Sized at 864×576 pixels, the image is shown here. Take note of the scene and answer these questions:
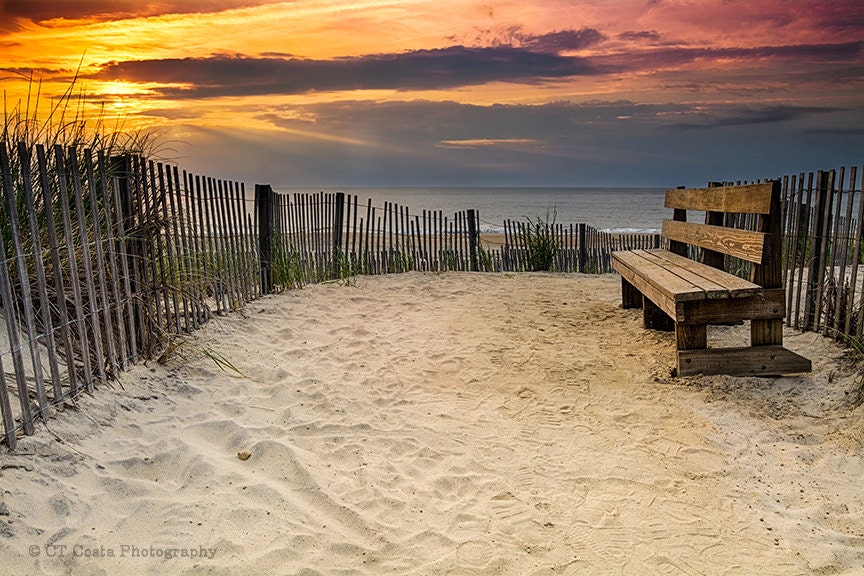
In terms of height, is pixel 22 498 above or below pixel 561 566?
above

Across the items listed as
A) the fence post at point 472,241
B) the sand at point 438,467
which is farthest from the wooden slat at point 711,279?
the fence post at point 472,241

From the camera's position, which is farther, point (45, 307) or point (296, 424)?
point (296, 424)

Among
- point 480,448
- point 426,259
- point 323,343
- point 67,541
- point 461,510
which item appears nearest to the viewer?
point 67,541

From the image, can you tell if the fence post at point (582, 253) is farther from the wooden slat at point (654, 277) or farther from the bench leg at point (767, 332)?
the bench leg at point (767, 332)

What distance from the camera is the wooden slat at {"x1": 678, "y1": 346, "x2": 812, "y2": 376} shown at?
4586 millimetres

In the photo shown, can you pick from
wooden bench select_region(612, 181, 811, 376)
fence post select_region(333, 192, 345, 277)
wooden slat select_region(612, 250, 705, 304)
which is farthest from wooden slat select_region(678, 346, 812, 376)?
fence post select_region(333, 192, 345, 277)

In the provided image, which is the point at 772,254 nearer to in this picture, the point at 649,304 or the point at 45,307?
the point at 649,304

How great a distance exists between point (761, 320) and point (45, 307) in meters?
4.77

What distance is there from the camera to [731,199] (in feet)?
17.1

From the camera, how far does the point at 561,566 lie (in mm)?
2623

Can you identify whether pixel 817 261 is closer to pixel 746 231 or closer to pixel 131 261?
pixel 746 231

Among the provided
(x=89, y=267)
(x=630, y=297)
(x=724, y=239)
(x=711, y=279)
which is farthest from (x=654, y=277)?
(x=89, y=267)

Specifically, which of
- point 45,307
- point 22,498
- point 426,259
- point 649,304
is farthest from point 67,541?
point 426,259

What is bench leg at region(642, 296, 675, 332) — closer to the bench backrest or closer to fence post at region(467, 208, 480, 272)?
the bench backrest
